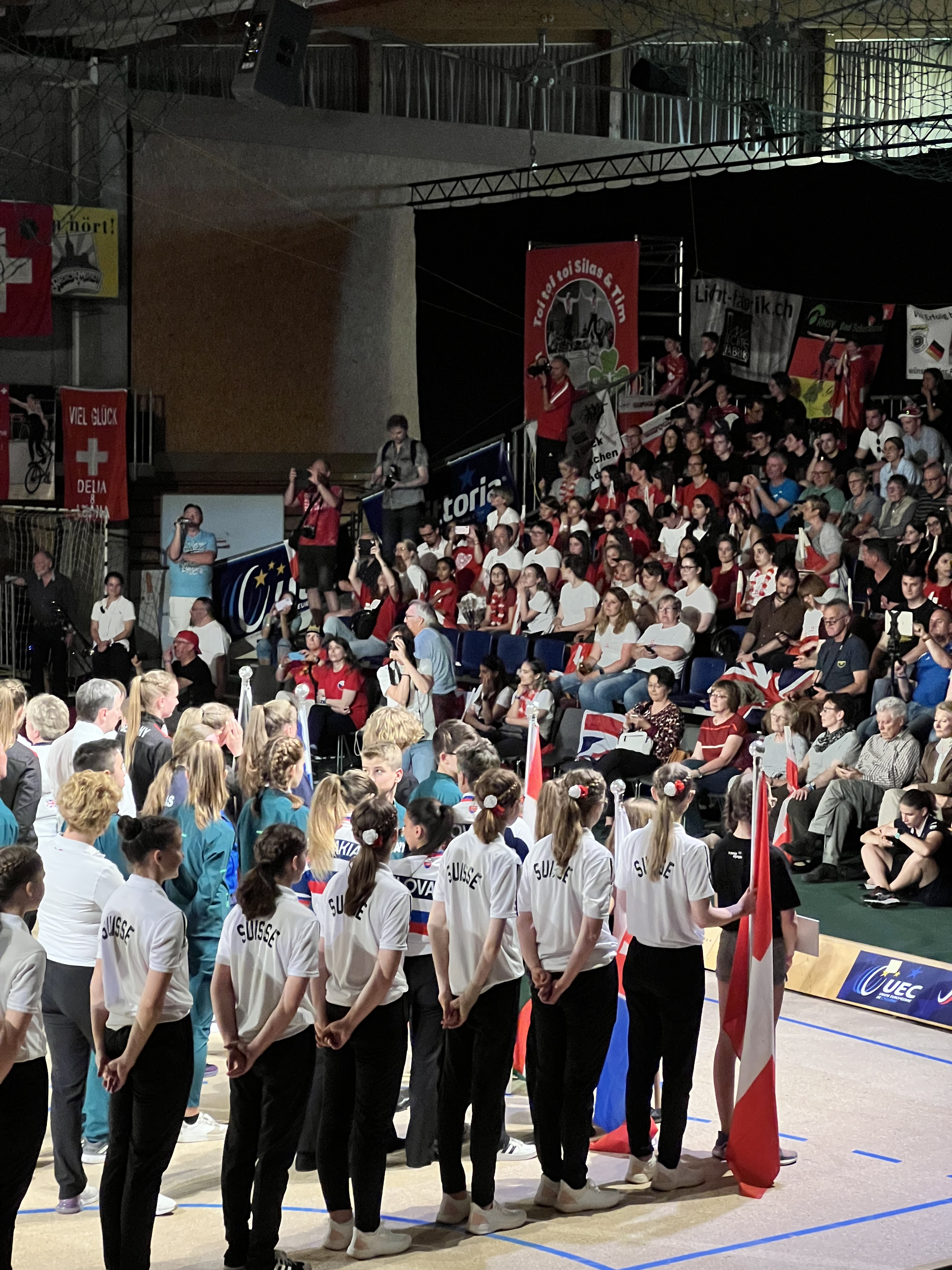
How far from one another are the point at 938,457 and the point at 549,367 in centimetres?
448

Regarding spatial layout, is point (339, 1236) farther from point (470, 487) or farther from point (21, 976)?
point (470, 487)

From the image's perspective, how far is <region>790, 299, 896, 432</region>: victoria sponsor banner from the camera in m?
14.9

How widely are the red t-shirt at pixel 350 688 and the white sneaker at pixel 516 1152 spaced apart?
6.80 meters

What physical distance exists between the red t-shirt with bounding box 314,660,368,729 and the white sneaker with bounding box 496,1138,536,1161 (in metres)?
6.80

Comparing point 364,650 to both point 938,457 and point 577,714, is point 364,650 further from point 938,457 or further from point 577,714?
point 938,457

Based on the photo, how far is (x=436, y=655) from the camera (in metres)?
12.0

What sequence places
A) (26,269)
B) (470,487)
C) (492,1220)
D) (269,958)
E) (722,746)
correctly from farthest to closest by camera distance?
(26,269) < (470,487) < (722,746) < (492,1220) < (269,958)

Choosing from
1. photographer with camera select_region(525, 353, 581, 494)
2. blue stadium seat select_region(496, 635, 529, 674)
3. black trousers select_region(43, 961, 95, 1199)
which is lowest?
black trousers select_region(43, 961, 95, 1199)

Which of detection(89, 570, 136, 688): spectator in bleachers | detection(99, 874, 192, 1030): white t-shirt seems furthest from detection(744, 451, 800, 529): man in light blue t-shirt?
detection(99, 874, 192, 1030): white t-shirt

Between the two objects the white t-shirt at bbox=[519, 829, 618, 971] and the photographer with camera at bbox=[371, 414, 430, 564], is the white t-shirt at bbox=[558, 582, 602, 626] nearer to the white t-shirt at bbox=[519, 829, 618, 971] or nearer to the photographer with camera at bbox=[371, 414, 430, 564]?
the photographer with camera at bbox=[371, 414, 430, 564]

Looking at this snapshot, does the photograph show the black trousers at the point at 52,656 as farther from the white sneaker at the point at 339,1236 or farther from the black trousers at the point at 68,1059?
the white sneaker at the point at 339,1236

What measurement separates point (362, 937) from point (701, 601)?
7696 mm

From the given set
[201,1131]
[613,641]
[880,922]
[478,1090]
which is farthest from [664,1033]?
[613,641]

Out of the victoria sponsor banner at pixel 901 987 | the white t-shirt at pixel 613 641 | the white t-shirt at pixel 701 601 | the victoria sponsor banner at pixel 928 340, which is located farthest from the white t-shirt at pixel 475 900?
the victoria sponsor banner at pixel 928 340
